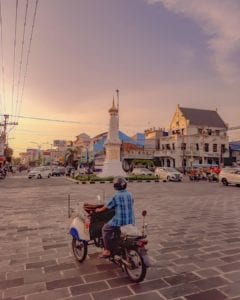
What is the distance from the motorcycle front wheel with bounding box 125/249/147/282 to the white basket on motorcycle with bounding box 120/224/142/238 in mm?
238

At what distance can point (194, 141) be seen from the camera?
59.2m

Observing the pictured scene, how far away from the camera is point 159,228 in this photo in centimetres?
833

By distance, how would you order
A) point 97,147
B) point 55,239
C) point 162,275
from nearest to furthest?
point 162,275 < point 55,239 < point 97,147

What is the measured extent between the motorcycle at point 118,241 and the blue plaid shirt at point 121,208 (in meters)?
0.14

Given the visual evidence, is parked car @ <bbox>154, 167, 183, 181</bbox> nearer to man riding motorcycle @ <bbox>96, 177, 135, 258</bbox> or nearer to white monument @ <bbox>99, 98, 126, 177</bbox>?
white monument @ <bbox>99, 98, 126, 177</bbox>

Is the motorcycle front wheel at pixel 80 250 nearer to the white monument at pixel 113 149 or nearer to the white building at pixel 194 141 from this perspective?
the white monument at pixel 113 149

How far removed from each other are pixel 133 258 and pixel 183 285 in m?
0.79

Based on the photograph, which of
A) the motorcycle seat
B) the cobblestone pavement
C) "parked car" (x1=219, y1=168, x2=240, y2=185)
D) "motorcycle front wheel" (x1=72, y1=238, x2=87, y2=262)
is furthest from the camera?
"parked car" (x1=219, y1=168, x2=240, y2=185)

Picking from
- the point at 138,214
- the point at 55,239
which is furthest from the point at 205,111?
the point at 55,239

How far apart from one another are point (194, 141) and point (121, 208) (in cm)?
5639

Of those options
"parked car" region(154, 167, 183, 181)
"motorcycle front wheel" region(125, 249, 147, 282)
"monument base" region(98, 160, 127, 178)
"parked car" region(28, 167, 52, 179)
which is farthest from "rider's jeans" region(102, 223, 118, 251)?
"parked car" region(28, 167, 52, 179)

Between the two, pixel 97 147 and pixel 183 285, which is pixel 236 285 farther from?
pixel 97 147

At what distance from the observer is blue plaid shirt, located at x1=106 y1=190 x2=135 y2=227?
15.5ft

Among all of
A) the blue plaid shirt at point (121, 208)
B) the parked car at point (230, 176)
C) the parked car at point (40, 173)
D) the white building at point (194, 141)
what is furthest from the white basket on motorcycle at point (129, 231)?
the white building at point (194, 141)
